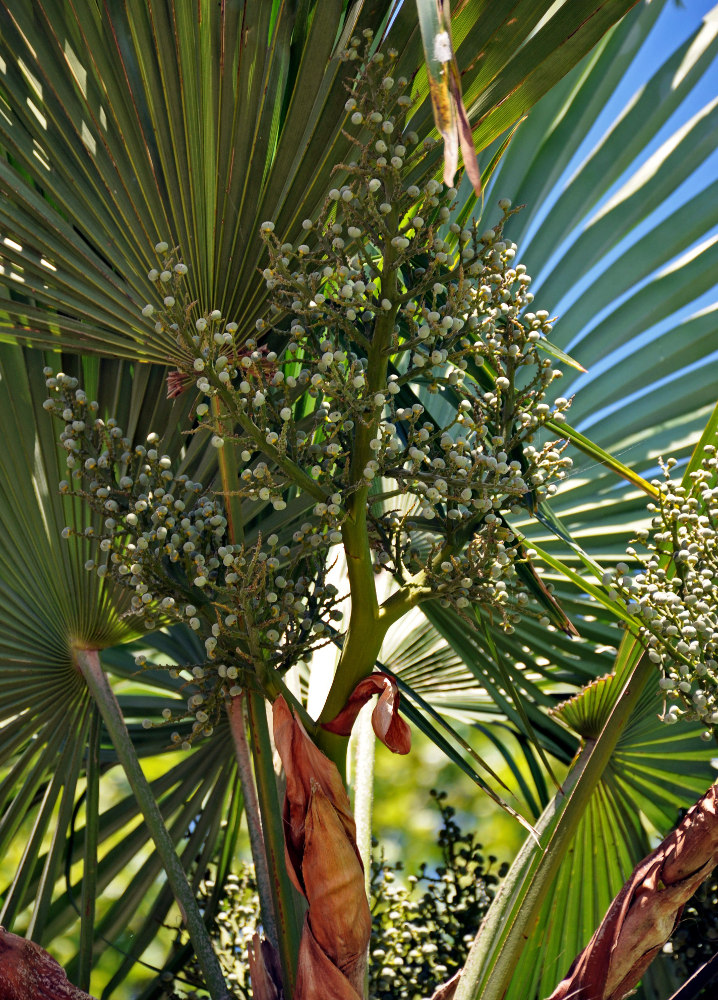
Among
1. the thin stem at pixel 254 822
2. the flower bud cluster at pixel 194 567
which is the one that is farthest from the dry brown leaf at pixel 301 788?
the thin stem at pixel 254 822

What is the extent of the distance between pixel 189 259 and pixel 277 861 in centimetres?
99

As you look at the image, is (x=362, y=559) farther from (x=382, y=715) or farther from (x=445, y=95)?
(x=445, y=95)

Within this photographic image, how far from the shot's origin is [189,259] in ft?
4.96

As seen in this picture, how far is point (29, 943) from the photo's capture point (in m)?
1.29

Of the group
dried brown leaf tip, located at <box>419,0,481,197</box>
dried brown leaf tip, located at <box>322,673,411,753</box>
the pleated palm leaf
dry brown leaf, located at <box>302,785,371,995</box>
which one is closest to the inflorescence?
dried brown leaf tip, located at <box>322,673,411,753</box>

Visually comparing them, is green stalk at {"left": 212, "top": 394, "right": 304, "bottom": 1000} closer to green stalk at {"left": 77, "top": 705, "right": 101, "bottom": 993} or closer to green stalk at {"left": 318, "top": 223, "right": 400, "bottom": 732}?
green stalk at {"left": 318, "top": 223, "right": 400, "bottom": 732}

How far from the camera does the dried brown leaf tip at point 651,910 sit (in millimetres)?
1334

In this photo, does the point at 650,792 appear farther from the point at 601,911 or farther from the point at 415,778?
the point at 415,778

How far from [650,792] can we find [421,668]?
638 mm

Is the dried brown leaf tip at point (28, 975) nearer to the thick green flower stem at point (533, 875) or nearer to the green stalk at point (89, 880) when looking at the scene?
the green stalk at point (89, 880)

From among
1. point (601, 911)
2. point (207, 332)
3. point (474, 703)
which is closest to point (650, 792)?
point (601, 911)

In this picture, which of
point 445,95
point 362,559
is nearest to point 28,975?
point 362,559

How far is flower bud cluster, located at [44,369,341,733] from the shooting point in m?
1.35

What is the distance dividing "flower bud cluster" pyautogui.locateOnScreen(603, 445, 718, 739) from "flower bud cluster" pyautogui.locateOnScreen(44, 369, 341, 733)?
1.57 ft
